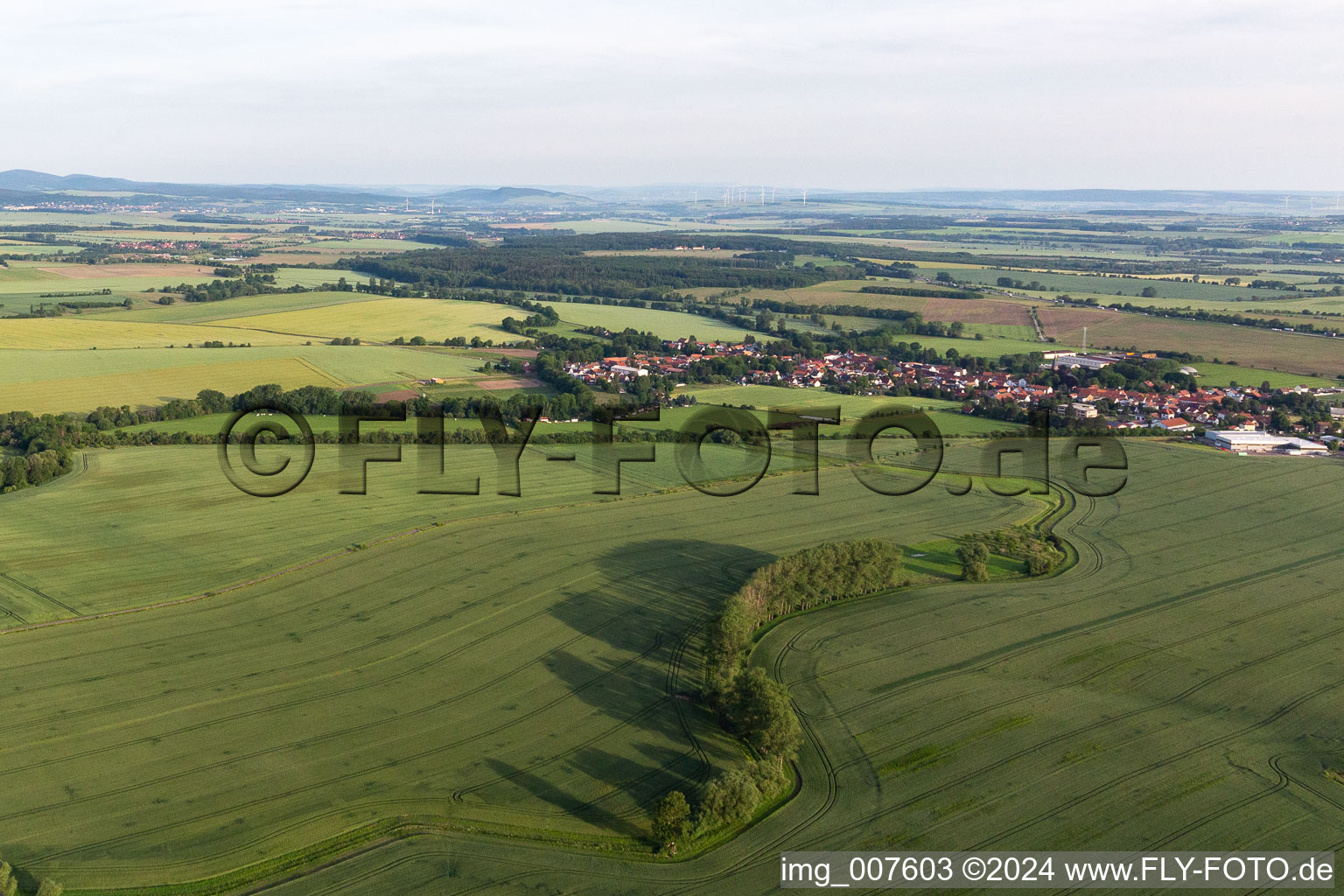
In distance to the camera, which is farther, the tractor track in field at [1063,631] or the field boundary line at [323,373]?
the field boundary line at [323,373]

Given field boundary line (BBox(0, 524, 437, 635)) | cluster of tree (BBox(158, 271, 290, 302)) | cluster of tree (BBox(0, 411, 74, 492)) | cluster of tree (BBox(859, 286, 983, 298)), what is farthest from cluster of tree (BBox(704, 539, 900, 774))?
cluster of tree (BBox(158, 271, 290, 302))

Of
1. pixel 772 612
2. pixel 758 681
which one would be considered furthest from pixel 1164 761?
pixel 772 612

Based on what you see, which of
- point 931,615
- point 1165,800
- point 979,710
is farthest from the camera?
point 931,615

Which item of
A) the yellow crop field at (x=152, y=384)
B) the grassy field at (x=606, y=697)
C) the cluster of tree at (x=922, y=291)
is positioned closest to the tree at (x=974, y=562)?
the grassy field at (x=606, y=697)

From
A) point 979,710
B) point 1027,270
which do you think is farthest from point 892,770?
point 1027,270

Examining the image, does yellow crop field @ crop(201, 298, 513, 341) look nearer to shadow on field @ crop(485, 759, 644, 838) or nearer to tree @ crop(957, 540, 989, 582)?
tree @ crop(957, 540, 989, 582)

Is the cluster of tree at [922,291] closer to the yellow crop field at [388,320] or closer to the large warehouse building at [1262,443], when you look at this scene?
the yellow crop field at [388,320]

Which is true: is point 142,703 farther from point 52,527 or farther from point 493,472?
point 493,472
